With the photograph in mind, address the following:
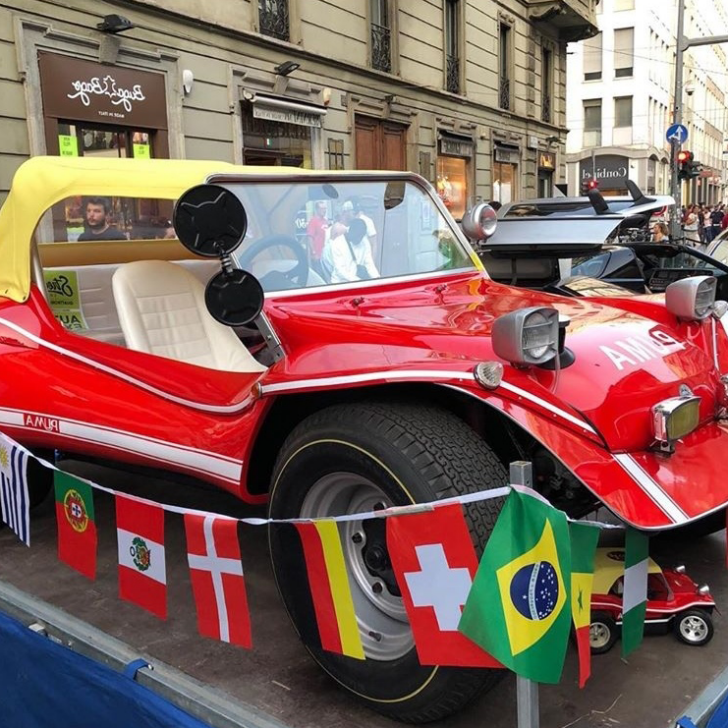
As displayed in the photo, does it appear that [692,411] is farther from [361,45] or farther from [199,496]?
[361,45]

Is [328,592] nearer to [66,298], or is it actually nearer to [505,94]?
[66,298]

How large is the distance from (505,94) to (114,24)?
1465 cm

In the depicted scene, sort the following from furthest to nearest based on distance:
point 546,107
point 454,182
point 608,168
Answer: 1. point 608,168
2. point 546,107
3. point 454,182

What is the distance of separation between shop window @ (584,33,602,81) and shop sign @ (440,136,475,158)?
27676 mm

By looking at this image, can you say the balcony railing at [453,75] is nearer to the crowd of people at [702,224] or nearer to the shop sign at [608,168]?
the crowd of people at [702,224]

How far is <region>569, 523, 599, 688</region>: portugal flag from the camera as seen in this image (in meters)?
2.01

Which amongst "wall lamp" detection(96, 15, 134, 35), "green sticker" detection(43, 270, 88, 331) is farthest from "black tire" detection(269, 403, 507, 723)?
"wall lamp" detection(96, 15, 134, 35)

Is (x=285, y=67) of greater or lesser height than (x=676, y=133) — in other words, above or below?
above

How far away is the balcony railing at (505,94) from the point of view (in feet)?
73.5

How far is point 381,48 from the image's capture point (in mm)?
16656

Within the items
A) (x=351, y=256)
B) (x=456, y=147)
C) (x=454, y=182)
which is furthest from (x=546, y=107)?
(x=351, y=256)

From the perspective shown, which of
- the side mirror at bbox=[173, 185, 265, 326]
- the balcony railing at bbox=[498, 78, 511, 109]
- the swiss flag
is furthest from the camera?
the balcony railing at bbox=[498, 78, 511, 109]

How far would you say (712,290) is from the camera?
3127 mm

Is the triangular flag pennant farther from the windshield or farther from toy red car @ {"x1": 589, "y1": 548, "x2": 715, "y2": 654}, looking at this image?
the windshield
